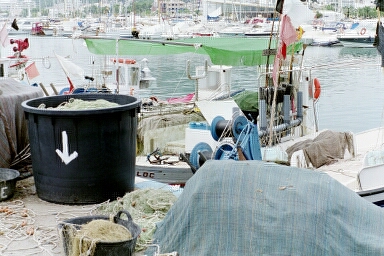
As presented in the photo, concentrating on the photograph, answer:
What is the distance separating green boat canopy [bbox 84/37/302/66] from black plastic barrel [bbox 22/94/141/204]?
11660 mm

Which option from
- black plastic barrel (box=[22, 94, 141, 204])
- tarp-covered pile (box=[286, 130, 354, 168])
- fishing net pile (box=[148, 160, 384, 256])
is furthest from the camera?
tarp-covered pile (box=[286, 130, 354, 168])

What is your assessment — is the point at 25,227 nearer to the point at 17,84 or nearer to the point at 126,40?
the point at 17,84

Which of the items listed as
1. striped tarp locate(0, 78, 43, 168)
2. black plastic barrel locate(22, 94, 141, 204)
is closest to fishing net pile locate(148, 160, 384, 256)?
black plastic barrel locate(22, 94, 141, 204)

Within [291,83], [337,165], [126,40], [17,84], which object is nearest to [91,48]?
[126,40]

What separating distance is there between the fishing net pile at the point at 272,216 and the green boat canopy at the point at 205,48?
13.1 meters

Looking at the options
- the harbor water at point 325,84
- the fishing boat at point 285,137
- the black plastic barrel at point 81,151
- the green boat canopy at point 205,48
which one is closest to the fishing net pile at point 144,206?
the black plastic barrel at point 81,151

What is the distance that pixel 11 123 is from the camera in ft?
21.6

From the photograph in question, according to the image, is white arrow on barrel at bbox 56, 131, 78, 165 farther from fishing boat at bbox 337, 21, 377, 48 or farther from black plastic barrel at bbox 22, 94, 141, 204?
fishing boat at bbox 337, 21, 377, 48

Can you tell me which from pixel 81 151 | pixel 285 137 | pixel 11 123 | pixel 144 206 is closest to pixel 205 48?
pixel 285 137

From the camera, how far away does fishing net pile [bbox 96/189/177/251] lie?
530 centimetres

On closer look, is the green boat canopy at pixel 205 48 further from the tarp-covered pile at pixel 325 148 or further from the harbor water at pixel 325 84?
the tarp-covered pile at pixel 325 148

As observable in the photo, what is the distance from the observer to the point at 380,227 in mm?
4332

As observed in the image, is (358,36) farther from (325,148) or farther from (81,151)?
(81,151)

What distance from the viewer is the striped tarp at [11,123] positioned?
21.3 feet
